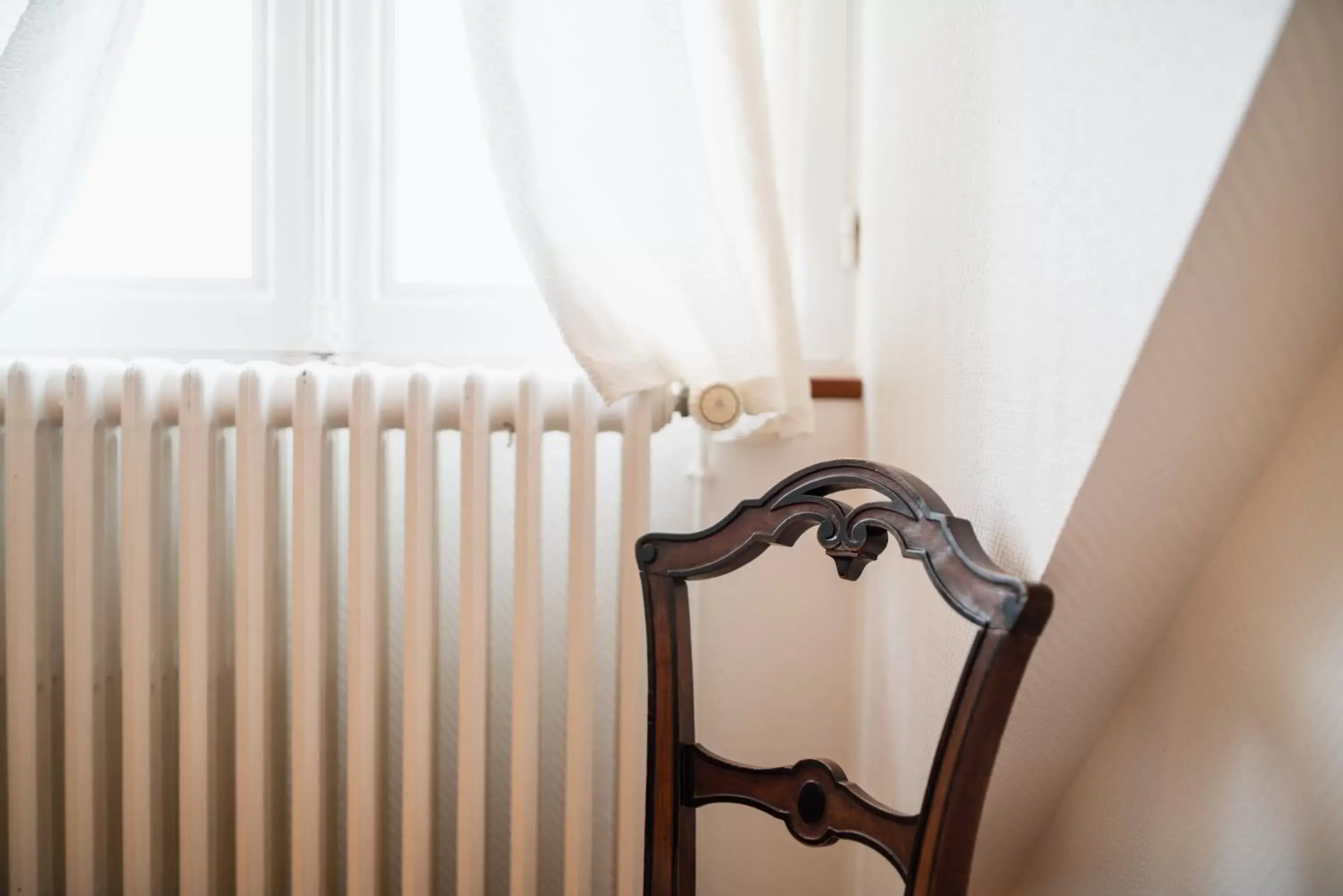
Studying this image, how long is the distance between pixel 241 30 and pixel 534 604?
3.32 ft

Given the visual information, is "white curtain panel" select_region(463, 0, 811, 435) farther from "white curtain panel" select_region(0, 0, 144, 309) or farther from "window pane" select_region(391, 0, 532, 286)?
"white curtain panel" select_region(0, 0, 144, 309)

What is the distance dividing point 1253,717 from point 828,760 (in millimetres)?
358

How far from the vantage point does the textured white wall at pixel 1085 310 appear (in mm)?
580

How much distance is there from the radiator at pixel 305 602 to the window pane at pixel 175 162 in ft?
1.00

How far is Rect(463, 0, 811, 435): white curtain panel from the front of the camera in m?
1.11

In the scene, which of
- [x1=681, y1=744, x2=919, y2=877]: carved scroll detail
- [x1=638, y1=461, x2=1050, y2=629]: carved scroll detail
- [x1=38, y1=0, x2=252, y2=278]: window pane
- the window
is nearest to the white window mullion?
the window

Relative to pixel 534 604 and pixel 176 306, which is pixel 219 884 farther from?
pixel 176 306

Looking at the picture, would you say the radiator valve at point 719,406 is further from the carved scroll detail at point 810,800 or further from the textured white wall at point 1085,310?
the carved scroll detail at point 810,800

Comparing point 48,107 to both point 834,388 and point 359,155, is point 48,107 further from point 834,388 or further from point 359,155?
point 834,388

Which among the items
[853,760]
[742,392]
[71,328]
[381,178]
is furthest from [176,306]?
[853,760]

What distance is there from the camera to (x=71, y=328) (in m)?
1.41

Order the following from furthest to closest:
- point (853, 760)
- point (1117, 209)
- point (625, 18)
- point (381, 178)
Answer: point (381, 178) → point (853, 760) → point (625, 18) → point (1117, 209)

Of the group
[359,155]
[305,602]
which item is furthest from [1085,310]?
[359,155]

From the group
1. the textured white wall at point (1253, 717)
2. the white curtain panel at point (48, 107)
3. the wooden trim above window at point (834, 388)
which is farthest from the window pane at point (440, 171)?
the textured white wall at point (1253, 717)
